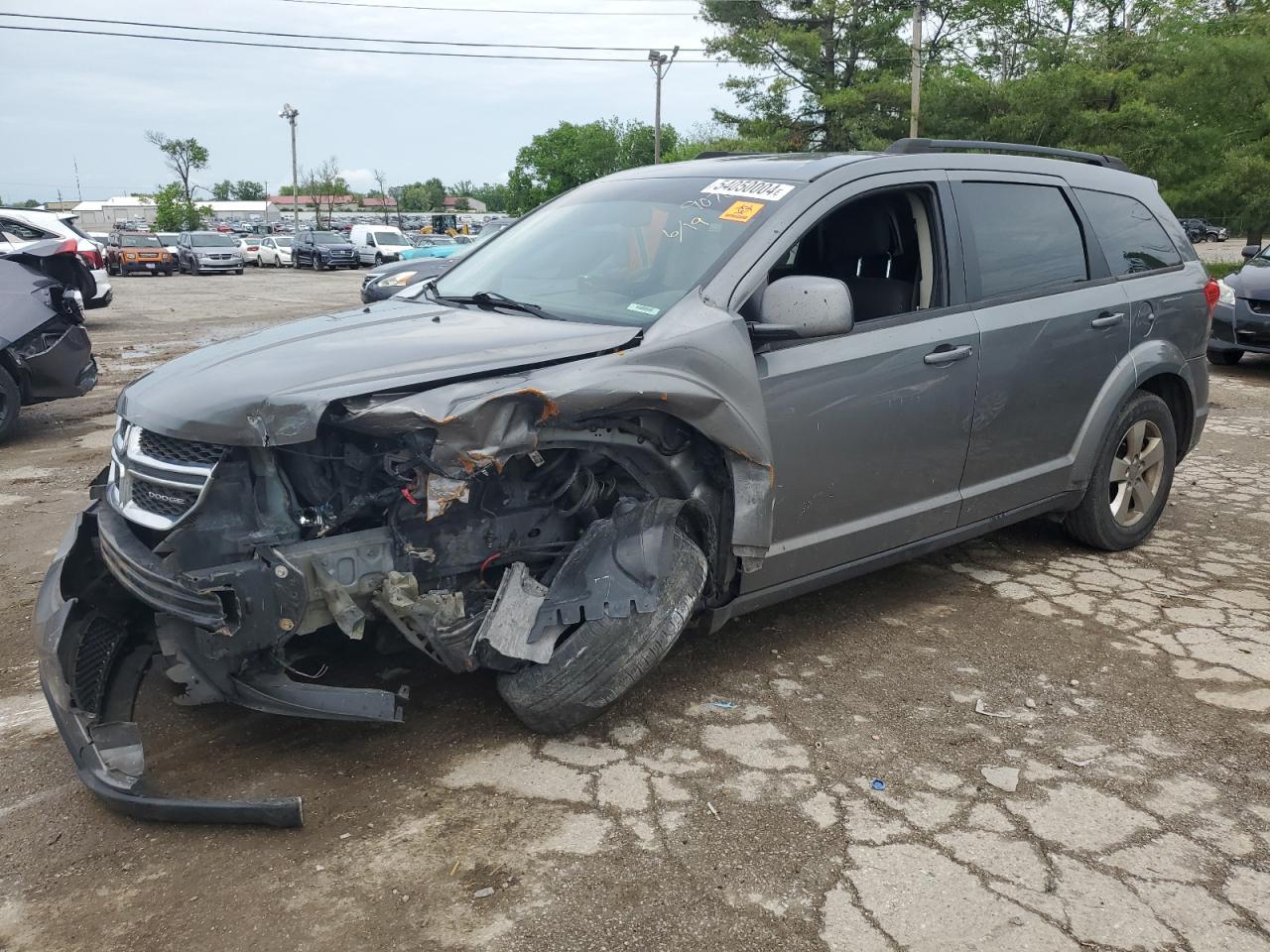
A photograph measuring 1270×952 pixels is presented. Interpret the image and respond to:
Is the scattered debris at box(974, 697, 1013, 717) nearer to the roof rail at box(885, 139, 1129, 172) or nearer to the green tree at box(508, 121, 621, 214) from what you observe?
the roof rail at box(885, 139, 1129, 172)

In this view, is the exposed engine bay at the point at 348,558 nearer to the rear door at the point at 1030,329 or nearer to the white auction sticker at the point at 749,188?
the white auction sticker at the point at 749,188

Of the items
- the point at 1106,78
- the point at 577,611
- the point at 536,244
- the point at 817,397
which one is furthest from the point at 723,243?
the point at 1106,78

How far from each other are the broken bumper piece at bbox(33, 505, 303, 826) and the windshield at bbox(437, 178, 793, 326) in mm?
1653

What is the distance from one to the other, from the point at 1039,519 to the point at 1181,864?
289 centimetres

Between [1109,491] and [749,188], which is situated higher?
[749,188]

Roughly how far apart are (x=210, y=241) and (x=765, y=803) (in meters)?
35.9

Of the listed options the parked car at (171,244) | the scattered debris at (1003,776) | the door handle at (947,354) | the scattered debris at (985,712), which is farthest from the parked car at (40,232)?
the parked car at (171,244)

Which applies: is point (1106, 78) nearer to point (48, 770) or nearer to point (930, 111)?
point (930, 111)

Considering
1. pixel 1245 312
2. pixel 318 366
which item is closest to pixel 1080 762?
pixel 318 366

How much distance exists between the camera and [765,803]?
291 centimetres

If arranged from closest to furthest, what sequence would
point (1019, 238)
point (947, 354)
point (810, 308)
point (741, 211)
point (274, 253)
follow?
1. point (810, 308)
2. point (741, 211)
3. point (947, 354)
4. point (1019, 238)
5. point (274, 253)

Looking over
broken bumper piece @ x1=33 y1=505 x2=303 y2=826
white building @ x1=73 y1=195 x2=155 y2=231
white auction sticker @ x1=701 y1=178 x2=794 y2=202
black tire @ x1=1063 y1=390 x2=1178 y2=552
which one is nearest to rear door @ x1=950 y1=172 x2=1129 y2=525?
black tire @ x1=1063 y1=390 x2=1178 y2=552

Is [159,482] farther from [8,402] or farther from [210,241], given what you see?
[210,241]

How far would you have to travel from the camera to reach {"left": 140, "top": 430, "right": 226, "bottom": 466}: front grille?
9.09 feet
